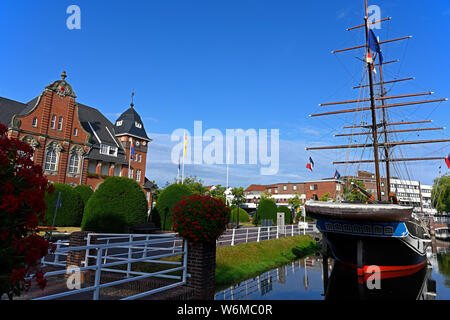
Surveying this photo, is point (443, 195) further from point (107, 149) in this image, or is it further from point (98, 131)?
point (98, 131)

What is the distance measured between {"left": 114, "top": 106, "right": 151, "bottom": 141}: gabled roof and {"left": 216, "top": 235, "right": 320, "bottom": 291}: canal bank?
3510 centimetres

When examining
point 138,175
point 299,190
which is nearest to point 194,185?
point 138,175

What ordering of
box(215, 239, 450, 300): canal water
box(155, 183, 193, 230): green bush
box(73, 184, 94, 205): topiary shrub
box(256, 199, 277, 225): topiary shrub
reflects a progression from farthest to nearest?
box(256, 199, 277, 225): topiary shrub < box(73, 184, 94, 205): topiary shrub < box(155, 183, 193, 230): green bush < box(215, 239, 450, 300): canal water

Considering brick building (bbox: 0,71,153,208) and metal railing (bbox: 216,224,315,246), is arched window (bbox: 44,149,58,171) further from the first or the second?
metal railing (bbox: 216,224,315,246)

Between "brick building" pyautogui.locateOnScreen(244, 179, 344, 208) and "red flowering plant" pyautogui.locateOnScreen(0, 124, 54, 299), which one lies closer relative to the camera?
"red flowering plant" pyautogui.locateOnScreen(0, 124, 54, 299)

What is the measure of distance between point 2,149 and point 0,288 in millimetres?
1661

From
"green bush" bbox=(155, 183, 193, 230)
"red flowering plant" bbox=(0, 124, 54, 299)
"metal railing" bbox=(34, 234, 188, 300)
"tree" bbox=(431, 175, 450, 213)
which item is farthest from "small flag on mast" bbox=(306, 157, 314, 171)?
"tree" bbox=(431, 175, 450, 213)

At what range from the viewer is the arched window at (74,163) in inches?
1526

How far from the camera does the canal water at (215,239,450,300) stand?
39.3ft

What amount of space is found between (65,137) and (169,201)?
19092 millimetres

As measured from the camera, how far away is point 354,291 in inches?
532

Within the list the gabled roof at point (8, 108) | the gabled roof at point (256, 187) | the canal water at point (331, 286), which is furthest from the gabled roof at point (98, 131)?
the gabled roof at point (256, 187)
